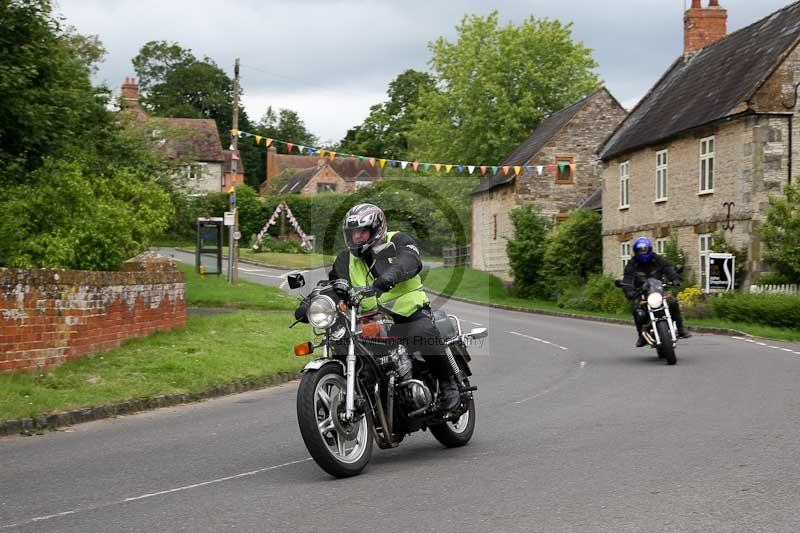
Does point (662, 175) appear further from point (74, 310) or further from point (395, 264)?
point (395, 264)

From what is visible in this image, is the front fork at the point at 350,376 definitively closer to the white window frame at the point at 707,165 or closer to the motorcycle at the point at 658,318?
the motorcycle at the point at 658,318

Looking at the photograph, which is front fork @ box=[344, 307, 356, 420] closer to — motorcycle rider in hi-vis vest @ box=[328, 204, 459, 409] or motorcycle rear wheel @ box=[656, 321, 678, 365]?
motorcycle rider in hi-vis vest @ box=[328, 204, 459, 409]

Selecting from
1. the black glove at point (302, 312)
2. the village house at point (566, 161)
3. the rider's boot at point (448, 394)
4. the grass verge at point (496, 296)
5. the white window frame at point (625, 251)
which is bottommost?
the grass verge at point (496, 296)

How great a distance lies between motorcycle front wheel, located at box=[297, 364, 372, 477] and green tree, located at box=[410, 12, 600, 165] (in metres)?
56.0

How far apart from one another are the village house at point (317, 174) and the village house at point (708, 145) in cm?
6439

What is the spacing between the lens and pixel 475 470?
299 inches

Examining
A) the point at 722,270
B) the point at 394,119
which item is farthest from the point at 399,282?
the point at 394,119

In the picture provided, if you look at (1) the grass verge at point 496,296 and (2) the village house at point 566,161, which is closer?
(1) the grass verge at point 496,296

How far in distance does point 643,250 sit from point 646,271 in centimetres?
54

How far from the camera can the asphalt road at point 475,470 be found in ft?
19.8

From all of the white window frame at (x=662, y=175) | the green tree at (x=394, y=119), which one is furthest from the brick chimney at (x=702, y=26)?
the green tree at (x=394, y=119)

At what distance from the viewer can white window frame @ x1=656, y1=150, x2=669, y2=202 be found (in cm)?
3619

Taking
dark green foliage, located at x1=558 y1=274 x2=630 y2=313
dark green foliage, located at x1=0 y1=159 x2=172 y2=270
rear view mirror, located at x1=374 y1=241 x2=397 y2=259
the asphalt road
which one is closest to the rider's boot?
the asphalt road

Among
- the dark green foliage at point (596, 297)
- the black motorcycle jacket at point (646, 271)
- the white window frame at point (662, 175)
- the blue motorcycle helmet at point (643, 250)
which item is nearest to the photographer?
the blue motorcycle helmet at point (643, 250)
